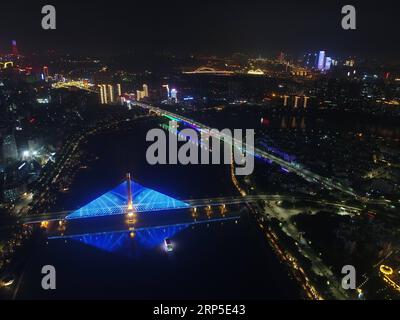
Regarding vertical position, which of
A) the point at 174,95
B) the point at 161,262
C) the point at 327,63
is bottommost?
the point at 161,262

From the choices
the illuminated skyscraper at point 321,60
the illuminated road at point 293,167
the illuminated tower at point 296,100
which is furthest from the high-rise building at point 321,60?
the illuminated road at point 293,167

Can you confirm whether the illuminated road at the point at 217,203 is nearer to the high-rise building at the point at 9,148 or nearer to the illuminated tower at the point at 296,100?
the high-rise building at the point at 9,148

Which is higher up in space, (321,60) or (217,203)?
(321,60)

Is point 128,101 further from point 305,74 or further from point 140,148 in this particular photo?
point 305,74

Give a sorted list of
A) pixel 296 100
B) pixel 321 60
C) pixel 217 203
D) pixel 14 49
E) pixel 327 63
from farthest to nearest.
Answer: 1. pixel 321 60
2. pixel 327 63
3. pixel 14 49
4. pixel 296 100
5. pixel 217 203

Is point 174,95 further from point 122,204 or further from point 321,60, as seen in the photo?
point 321,60

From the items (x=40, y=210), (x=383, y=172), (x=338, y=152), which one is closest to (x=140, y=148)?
(x=40, y=210)

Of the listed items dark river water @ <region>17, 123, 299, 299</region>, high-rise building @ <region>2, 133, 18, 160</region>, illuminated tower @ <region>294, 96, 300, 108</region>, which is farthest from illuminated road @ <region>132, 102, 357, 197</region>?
illuminated tower @ <region>294, 96, 300, 108</region>

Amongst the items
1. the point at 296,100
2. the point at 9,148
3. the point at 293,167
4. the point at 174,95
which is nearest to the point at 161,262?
the point at 293,167
